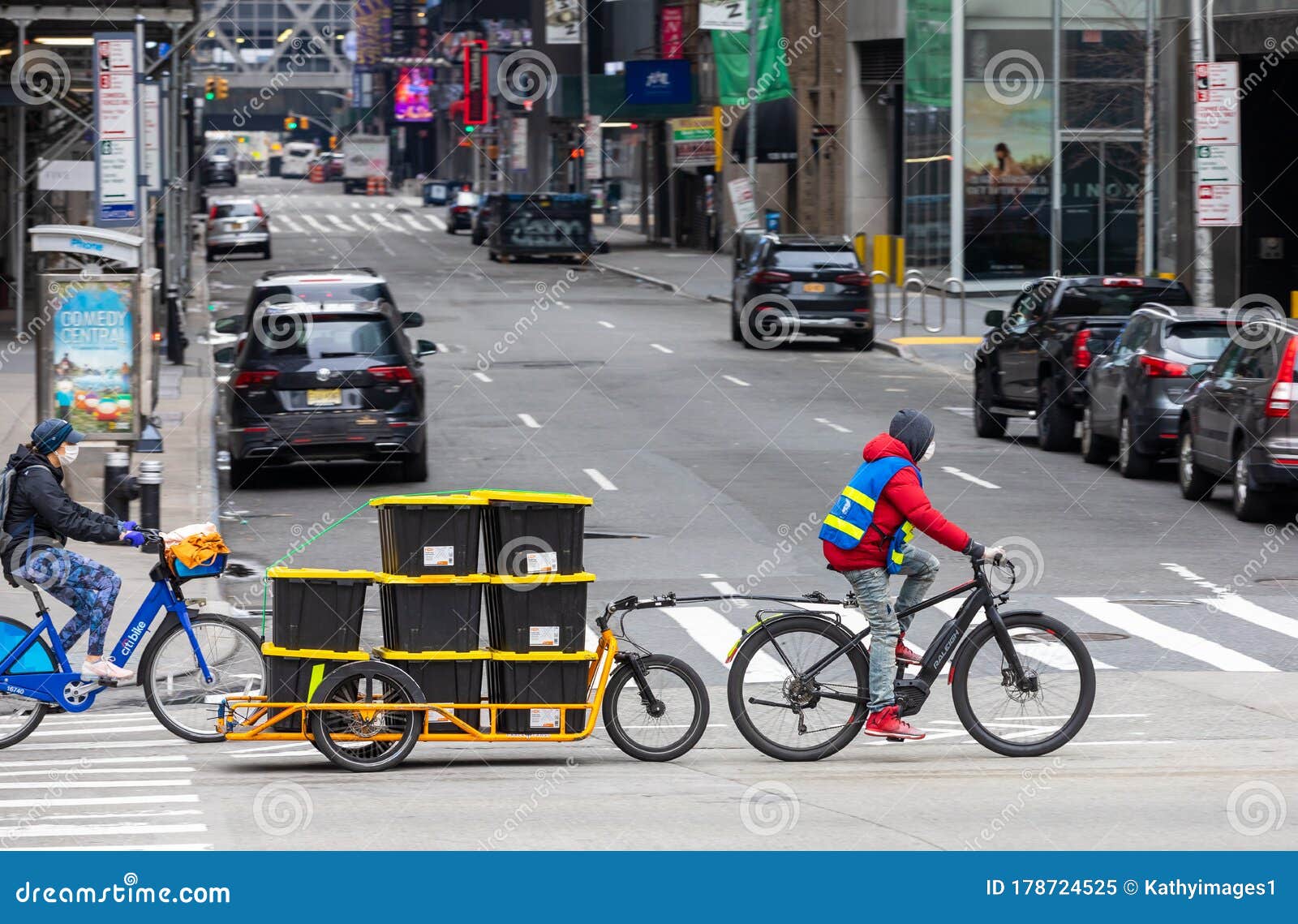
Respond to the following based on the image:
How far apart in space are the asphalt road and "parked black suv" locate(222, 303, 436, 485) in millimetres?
533

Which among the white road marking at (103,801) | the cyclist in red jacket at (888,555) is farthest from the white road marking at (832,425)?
the white road marking at (103,801)

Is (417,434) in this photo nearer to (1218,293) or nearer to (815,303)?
(815,303)

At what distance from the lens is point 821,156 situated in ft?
186

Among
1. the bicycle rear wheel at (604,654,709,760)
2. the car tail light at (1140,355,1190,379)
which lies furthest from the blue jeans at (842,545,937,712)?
the car tail light at (1140,355,1190,379)

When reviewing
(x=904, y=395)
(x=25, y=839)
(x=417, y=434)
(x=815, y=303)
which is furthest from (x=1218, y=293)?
(x=25, y=839)

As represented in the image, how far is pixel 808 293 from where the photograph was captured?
35312mm

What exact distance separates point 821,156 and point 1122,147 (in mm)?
13138

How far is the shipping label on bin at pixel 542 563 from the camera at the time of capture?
9.34m

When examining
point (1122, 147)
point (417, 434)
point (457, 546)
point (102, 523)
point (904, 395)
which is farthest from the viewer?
point (1122, 147)

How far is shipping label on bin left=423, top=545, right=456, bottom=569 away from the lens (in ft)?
30.5

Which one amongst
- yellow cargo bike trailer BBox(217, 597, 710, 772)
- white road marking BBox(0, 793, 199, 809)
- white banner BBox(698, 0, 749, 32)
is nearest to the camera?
white road marking BBox(0, 793, 199, 809)

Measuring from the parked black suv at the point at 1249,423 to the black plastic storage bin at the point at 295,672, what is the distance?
10229 mm

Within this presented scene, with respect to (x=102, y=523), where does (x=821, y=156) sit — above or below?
above

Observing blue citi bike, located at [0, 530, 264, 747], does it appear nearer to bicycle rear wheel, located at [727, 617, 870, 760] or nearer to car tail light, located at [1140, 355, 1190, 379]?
bicycle rear wheel, located at [727, 617, 870, 760]
